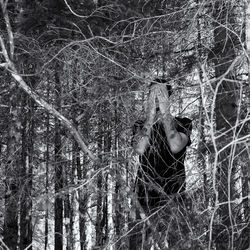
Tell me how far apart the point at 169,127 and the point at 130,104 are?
5.95 ft

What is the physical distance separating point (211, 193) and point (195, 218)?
0.55 meters

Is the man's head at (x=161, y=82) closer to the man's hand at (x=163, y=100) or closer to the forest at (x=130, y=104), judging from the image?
the man's hand at (x=163, y=100)

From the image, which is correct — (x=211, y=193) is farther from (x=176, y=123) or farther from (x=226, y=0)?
(x=226, y=0)

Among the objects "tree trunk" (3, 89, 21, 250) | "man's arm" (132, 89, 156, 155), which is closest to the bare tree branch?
"man's arm" (132, 89, 156, 155)

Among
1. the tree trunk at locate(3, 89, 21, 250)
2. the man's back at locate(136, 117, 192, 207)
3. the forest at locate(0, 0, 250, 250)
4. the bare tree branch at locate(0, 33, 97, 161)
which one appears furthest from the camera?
the tree trunk at locate(3, 89, 21, 250)

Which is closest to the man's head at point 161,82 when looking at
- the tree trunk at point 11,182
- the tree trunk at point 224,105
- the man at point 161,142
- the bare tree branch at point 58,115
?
the man at point 161,142

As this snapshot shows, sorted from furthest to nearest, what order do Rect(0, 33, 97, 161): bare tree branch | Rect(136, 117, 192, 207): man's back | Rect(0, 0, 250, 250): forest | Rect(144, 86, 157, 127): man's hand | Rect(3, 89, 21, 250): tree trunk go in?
Rect(3, 89, 21, 250): tree trunk
Rect(136, 117, 192, 207): man's back
Rect(0, 33, 97, 161): bare tree branch
Rect(144, 86, 157, 127): man's hand
Rect(0, 0, 250, 250): forest

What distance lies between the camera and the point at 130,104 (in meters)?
5.66

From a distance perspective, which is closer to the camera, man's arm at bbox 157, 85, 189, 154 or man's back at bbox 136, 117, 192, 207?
Result: man's arm at bbox 157, 85, 189, 154

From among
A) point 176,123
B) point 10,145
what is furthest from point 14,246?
point 176,123

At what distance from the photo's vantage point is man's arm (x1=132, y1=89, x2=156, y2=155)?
3729mm

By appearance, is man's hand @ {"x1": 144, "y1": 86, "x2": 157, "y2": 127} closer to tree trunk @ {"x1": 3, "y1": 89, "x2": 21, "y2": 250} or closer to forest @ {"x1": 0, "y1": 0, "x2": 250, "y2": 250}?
forest @ {"x1": 0, "y1": 0, "x2": 250, "y2": 250}

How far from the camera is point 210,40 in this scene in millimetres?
5938

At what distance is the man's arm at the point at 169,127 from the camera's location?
3770 mm
